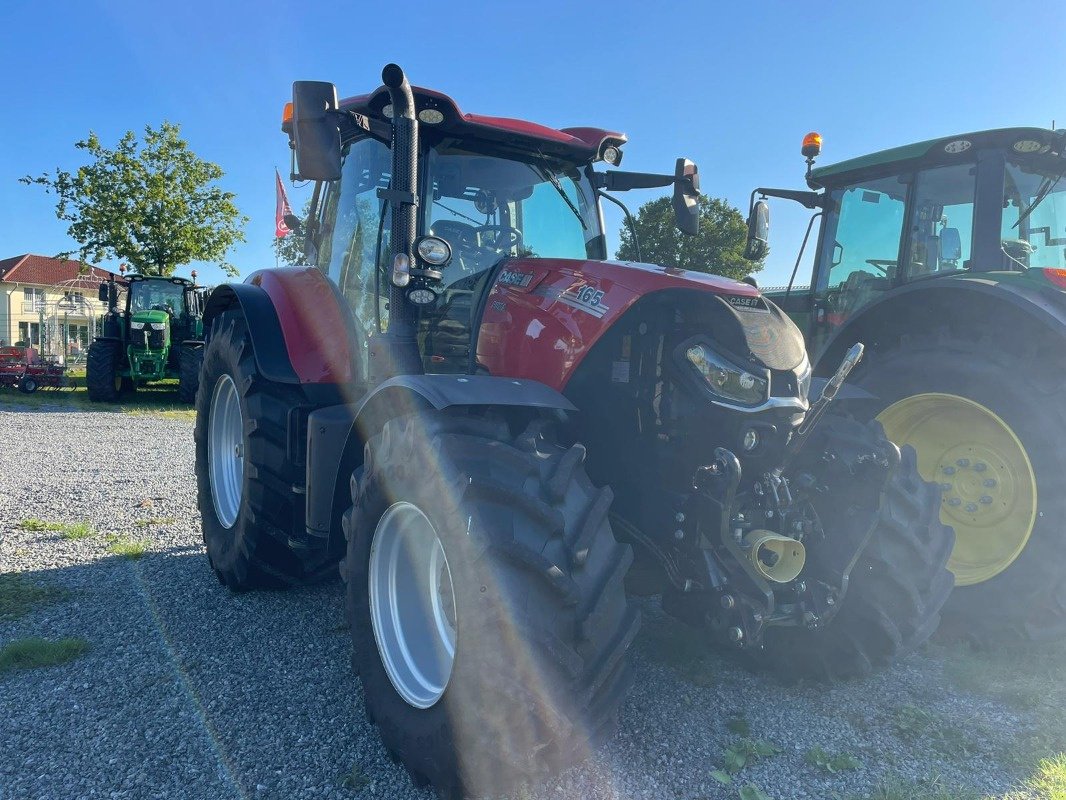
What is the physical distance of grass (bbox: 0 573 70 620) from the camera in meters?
3.46

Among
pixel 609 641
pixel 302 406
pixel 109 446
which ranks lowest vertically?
pixel 109 446

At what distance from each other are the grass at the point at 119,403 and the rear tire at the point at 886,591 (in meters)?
11.7

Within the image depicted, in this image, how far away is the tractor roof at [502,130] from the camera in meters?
2.95

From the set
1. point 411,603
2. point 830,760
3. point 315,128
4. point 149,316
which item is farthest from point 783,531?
point 149,316

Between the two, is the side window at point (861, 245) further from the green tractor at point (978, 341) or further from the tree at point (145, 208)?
the tree at point (145, 208)

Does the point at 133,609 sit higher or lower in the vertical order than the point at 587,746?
lower

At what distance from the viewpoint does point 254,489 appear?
337cm

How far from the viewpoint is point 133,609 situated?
3512mm

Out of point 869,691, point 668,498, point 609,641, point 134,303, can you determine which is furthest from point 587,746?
point 134,303

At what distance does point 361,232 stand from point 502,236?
0.68 m

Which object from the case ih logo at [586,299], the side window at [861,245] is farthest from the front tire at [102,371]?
the case ih logo at [586,299]

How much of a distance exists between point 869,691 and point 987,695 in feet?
1.48

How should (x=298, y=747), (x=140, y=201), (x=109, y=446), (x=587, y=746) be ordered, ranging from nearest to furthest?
1. (x=587, y=746)
2. (x=298, y=747)
3. (x=109, y=446)
4. (x=140, y=201)

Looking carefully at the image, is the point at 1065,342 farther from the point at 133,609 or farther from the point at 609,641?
the point at 133,609
